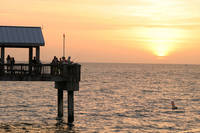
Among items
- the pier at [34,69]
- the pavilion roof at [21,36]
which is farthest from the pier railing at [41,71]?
the pavilion roof at [21,36]

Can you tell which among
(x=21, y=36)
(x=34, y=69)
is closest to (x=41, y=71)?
(x=34, y=69)

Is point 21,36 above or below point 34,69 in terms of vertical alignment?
above

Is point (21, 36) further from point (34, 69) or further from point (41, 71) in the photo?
point (41, 71)

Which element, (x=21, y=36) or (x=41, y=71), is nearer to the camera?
(x=41, y=71)

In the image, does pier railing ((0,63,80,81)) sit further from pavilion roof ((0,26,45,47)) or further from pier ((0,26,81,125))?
pavilion roof ((0,26,45,47))

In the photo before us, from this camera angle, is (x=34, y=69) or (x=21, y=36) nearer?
(x=34, y=69)

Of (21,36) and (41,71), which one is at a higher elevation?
(21,36)

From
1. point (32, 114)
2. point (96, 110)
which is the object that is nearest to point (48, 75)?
point (32, 114)

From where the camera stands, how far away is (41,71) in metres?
33.0

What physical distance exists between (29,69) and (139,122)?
466 inches

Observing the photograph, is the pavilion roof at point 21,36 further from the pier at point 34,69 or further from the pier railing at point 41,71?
the pier railing at point 41,71

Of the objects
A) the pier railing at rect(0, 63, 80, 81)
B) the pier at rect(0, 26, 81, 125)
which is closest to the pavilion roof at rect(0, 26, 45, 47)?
the pier at rect(0, 26, 81, 125)

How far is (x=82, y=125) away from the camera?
35.4 meters

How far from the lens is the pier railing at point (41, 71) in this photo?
32438 millimetres
